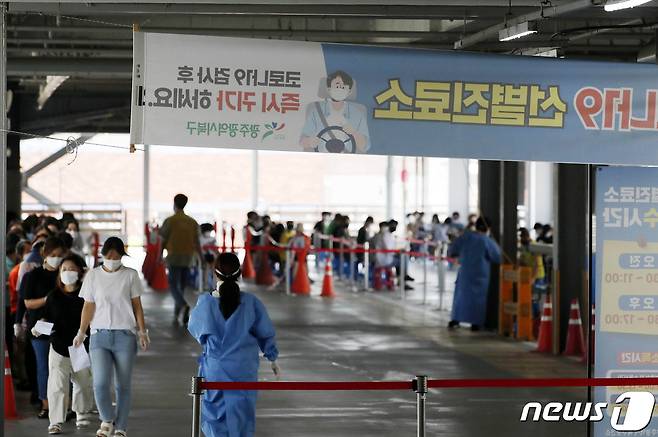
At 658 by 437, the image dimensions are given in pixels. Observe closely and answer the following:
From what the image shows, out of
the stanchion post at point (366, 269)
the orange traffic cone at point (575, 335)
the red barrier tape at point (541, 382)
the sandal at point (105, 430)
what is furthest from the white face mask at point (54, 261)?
the stanchion post at point (366, 269)

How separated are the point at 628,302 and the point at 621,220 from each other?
65 centimetres

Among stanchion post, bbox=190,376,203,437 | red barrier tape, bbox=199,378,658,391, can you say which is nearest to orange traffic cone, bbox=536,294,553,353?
red barrier tape, bbox=199,378,658,391

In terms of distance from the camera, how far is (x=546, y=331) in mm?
17672

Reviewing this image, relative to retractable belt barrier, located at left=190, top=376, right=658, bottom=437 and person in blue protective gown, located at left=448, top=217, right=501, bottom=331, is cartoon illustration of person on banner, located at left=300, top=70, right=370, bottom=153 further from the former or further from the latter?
person in blue protective gown, located at left=448, top=217, right=501, bottom=331

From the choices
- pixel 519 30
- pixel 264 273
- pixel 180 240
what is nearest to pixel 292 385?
pixel 519 30

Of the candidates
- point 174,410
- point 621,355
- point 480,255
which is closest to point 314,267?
point 480,255

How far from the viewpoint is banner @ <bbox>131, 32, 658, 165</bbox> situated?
8.53 meters

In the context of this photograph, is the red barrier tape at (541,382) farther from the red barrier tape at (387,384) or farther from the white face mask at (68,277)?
the white face mask at (68,277)

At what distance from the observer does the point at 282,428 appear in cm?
1175

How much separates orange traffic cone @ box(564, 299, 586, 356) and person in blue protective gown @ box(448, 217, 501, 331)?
241cm

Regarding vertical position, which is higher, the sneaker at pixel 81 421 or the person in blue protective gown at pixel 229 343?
the person in blue protective gown at pixel 229 343

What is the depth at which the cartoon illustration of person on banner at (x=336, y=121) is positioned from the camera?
8.84 metres

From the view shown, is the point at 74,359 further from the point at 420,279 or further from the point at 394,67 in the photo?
the point at 420,279

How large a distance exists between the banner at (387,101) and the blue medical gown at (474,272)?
32.8 ft
